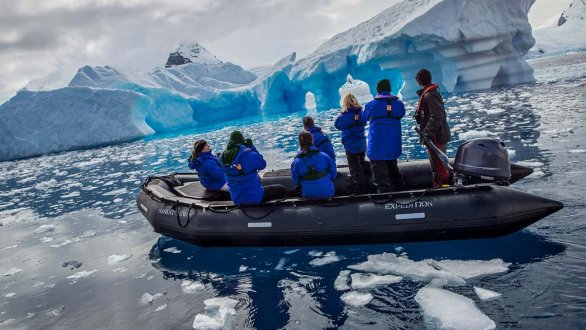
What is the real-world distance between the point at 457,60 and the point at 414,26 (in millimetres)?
4392

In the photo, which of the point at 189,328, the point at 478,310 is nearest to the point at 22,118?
the point at 189,328

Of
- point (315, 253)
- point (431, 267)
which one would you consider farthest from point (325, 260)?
point (431, 267)

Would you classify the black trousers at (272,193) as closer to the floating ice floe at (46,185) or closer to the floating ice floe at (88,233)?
the floating ice floe at (88,233)

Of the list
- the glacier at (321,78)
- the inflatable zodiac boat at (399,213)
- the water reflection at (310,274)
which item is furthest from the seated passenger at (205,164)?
the glacier at (321,78)

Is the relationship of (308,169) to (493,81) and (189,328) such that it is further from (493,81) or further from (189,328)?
(493,81)

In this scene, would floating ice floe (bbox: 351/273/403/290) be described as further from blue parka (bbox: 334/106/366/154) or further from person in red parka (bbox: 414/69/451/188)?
blue parka (bbox: 334/106/366/154)

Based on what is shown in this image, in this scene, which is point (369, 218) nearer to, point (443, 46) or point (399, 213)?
point (399, 213)

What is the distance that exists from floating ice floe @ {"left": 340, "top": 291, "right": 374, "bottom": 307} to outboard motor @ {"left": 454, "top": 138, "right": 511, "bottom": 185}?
187 centimetres

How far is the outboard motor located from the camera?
166 inches

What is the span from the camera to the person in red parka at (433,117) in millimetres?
4691

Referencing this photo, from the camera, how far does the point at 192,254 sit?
209 inches

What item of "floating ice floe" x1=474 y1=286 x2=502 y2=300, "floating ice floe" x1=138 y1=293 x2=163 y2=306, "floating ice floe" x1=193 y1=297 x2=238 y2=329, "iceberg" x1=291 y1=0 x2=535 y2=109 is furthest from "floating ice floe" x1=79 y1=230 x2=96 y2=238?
"iceberg" x1=291 y1=0 x2=535 y2=109

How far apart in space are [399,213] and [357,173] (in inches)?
49.2

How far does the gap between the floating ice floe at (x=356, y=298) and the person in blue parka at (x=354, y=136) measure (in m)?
2.12
